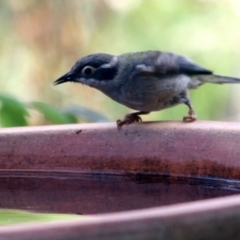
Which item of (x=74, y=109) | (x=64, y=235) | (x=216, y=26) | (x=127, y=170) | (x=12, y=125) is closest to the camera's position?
(x=64, y=235)

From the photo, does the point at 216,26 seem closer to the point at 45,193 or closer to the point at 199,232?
the point at 45,193

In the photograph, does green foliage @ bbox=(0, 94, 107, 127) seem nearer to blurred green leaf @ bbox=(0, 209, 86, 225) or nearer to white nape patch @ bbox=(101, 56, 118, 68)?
white nape patch @ bbox=(101, 56, 118, 68)

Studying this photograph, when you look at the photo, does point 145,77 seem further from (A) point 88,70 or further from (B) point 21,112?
(B) point 21,112

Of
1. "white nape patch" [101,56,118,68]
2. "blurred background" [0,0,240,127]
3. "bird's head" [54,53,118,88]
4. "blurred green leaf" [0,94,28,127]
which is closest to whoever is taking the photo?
"blurred green leaf" [0,94,28,127]

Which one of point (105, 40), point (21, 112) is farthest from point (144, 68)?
point (105, 40)

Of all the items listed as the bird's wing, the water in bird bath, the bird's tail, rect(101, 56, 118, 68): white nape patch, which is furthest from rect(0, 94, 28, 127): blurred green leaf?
the bird's tail

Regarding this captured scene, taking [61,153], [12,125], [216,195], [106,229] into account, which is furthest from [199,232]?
[12,125]

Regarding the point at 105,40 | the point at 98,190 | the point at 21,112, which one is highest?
the point at 105,40
